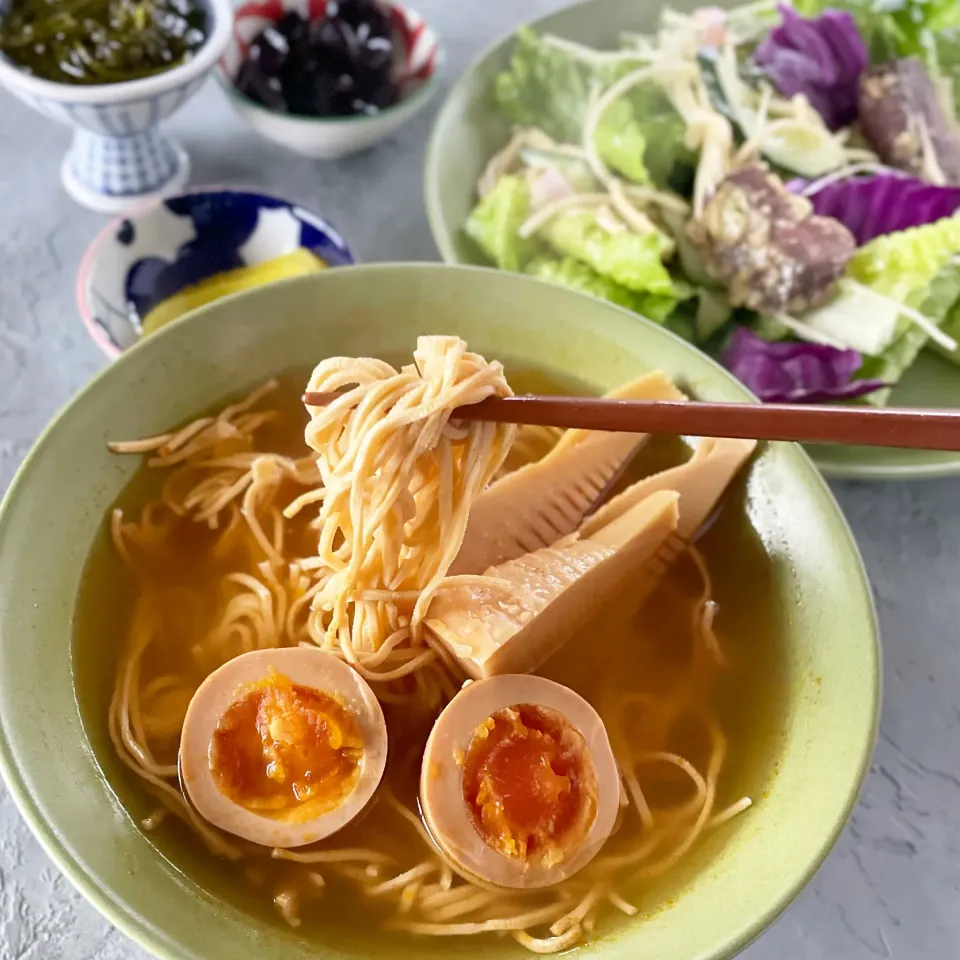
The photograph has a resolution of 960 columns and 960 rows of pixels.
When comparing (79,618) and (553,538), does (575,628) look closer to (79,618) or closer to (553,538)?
(553,538)

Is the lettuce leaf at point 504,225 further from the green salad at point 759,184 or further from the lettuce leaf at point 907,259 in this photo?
the lettuce leaf at point 907,259

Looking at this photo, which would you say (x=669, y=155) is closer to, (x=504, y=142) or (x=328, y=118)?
(x=504, y=142)

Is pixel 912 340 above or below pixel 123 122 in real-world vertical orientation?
below

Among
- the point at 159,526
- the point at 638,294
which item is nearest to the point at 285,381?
the point at 159,526

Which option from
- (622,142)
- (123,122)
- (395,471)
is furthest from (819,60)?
(395,471)

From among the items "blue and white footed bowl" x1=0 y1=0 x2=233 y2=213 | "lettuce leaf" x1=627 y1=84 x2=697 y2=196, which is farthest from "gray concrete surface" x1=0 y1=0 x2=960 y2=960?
"lettuce leaf" x1=627 y1=84 x2=697 y2=196

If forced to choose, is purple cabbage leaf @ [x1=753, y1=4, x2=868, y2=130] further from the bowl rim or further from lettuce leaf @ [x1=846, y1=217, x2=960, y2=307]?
the bowl rim
